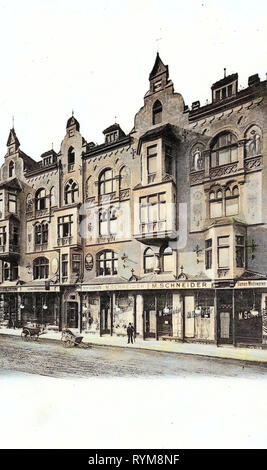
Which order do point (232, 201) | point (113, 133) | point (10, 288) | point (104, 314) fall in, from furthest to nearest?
point (10, 288) < point (104, 314) < point (113, 133) < point (232, 201)

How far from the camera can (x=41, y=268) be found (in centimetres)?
406

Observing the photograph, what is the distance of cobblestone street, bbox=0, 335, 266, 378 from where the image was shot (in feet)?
10.2

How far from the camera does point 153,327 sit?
11.4 ft

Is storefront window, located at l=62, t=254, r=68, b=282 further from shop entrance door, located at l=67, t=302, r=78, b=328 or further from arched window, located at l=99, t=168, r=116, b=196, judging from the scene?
arched window, located at l=99, t=168, r=116, b=196

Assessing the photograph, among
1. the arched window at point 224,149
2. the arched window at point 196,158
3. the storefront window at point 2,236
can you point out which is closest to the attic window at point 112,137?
the arched window at point 196,158

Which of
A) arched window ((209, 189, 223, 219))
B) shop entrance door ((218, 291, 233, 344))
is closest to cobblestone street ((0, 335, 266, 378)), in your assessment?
shop entrance door ((218, 291, 233, 344))

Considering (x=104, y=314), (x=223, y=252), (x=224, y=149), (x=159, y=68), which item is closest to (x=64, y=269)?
(x=104, y=314)

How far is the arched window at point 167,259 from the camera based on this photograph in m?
3.41

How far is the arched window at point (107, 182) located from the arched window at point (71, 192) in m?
0.25

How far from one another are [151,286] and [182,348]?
0.56 m

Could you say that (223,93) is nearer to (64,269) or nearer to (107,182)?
(107,182)

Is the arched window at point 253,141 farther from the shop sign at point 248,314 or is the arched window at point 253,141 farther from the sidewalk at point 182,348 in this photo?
the sidewalk at point 182,348
